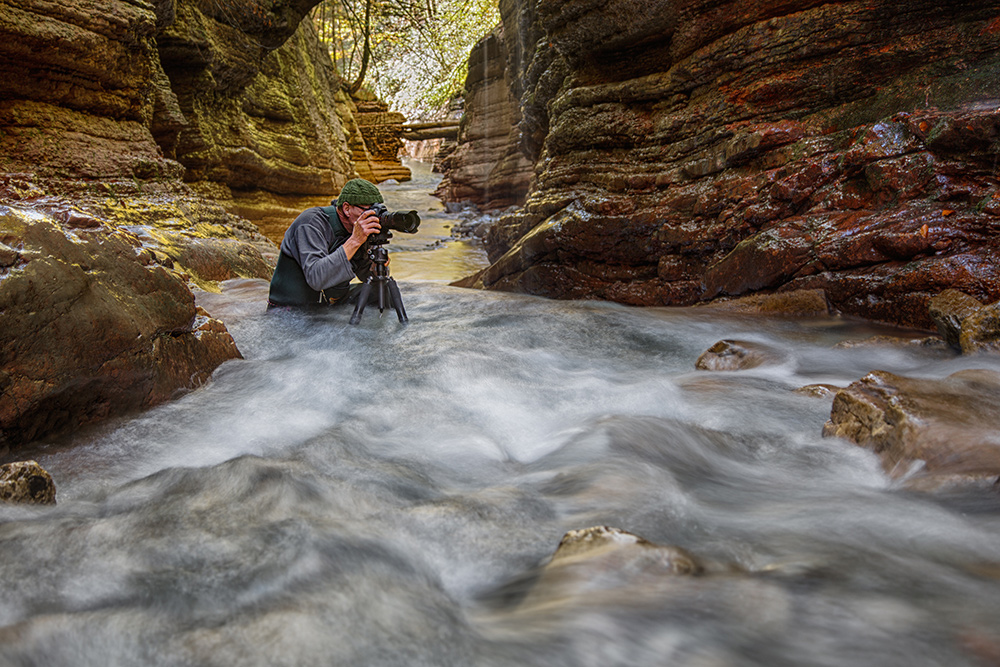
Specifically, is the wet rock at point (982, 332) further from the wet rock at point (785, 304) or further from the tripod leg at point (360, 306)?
the tripod leg at point (360, 306)

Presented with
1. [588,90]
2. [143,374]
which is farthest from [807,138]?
[143,374]

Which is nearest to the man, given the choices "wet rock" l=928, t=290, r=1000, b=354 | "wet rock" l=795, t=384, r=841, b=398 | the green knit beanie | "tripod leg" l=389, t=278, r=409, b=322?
the green knit beanie

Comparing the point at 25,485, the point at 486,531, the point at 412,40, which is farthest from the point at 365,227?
the point at 412,40

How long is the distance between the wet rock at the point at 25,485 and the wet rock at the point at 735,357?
11.9 feet

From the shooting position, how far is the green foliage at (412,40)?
14867 mm

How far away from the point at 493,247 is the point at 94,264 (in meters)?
6.89

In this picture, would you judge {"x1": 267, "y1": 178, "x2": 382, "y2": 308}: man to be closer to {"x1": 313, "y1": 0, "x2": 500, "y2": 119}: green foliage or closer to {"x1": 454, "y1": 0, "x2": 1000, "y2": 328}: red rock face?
{"x1": 454, "y1": 0, "x2": 1000, "y2": 328}: red rock face

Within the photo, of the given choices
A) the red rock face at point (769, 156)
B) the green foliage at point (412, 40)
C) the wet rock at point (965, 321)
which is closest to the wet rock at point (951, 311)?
the wet rock at point (965, 321)

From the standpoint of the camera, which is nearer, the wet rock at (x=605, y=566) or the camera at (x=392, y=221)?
the wet rock at (x=605, y=566)

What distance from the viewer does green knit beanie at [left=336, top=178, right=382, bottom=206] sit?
4680 mm

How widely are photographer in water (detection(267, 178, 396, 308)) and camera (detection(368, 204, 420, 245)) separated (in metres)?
0.06

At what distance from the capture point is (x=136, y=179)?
7672 millimetres

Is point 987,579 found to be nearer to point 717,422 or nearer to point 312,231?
point 717,422

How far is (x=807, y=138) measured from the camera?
545cm
